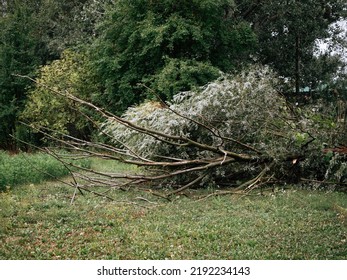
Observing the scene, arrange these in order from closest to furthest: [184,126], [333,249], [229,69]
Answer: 1. [333,249]
2. [184,126]
3. [229,69]

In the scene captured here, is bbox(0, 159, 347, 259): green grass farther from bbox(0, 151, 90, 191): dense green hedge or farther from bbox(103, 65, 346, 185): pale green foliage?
bbox(0, 151, 90, 191): dense green hedge

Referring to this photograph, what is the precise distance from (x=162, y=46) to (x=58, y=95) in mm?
5665

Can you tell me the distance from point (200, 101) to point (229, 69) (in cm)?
982

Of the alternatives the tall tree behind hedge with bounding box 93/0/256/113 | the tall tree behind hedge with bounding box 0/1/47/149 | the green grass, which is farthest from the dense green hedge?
the tall tree behind hedge with bounding box 0/1/47/149

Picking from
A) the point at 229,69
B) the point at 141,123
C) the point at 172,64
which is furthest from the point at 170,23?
the point at 141,123

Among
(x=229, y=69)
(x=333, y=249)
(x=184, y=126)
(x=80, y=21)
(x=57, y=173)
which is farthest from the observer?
(x=80, y=21)

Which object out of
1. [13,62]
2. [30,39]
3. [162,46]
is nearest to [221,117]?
[162,46]

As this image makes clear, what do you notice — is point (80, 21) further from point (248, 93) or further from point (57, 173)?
point (248, 93)

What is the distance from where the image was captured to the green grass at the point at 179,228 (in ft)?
21.1

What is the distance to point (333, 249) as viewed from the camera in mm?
6473

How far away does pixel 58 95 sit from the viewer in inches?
915

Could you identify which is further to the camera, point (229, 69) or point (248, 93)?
point (229, 69)

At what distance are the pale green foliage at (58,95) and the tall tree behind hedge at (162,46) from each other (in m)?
1.48

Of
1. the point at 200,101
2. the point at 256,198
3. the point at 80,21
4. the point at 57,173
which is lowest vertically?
the point at 57,173
